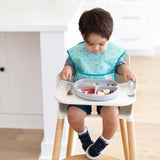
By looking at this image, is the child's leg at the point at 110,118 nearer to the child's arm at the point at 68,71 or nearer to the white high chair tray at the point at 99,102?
the white high chair tray at the point at 99,102

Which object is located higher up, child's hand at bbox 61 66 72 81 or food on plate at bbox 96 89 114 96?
child's hand at bbox 61 66 72 81

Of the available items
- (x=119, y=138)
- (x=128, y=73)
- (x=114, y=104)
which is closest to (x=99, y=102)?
(x=114, y=104)

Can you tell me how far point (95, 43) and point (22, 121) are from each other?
3.90ft

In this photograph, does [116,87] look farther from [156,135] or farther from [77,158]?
[156,135]

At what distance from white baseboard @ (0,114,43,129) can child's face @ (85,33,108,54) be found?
3.49ft

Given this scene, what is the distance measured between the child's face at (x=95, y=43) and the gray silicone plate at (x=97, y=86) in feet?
0.41

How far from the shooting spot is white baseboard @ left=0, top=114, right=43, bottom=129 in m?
2.27

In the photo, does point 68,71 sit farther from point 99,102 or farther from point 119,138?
point 119,138

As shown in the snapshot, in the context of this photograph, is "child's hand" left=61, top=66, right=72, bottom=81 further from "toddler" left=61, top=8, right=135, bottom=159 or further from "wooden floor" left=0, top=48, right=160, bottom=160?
"wooden floor" left=0, top=48, right=160, bottom=160

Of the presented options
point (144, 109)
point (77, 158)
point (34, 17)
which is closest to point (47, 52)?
point (34, 17)

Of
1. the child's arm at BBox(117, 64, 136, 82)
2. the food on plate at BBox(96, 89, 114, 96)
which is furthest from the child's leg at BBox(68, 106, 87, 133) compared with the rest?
the child's arm at BBox(117, 64, 136, 82)

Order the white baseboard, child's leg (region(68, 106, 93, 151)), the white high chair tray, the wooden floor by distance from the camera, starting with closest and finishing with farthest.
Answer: the white high chair tray, child's leg (region(68, 106, 93, 151)), the wooden floor, the white baseboard

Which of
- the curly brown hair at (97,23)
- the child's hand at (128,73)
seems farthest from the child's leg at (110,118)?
the curly brown hair at (97,23)

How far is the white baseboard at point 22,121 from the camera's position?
227 centimetres
